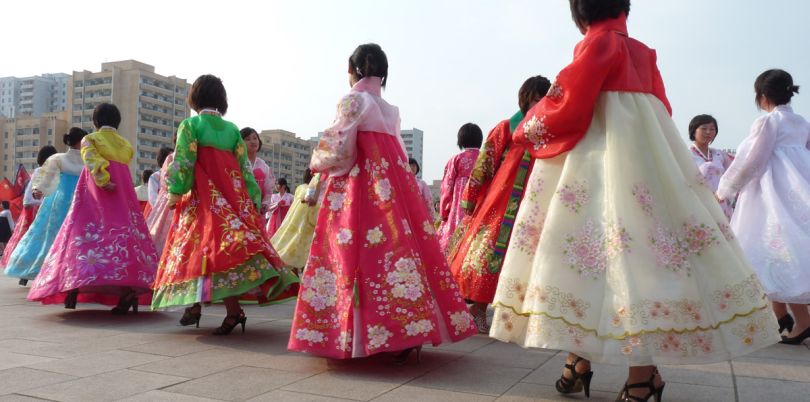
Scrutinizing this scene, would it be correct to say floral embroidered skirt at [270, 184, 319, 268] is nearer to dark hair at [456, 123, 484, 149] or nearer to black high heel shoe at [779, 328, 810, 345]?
dark hair at [456, 123, 484, 149]

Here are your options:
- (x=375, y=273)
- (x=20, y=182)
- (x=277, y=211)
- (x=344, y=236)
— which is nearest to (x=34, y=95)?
(x=20, y=182)

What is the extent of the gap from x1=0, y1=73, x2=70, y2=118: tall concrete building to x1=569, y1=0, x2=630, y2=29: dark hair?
413 ft

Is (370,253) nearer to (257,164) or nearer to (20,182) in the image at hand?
(257,164)

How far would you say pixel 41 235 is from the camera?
6.43 m

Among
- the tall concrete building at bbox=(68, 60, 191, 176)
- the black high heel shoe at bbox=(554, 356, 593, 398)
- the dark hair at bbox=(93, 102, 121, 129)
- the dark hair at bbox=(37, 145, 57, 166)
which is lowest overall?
the black high heel shoe at bbox=(554, 356, 593, 398)

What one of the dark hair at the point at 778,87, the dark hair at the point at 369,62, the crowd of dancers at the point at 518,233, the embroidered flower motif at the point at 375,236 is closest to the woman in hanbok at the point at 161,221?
the crowd of dancers at the point at 518,233

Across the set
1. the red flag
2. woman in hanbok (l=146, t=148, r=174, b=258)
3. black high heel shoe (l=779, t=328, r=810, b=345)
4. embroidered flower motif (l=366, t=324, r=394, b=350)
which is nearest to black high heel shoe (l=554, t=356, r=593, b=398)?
embroidered flower motif (l=366, t=324, r=394, b=350)

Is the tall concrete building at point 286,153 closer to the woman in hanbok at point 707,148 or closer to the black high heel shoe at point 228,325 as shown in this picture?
the woman in hanbok at point 707,148

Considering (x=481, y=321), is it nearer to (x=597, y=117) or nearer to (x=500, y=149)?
(x=500, y=149)

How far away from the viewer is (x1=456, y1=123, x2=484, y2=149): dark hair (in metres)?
6.15

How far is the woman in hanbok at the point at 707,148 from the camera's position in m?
6.39

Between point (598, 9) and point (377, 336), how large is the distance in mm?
1818

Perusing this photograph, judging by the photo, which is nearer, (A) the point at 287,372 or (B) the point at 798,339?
(A) the point at 287,372

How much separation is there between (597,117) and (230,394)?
1934 mm
